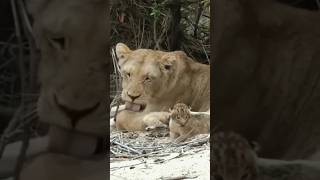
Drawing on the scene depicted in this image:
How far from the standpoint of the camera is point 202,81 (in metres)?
4.36

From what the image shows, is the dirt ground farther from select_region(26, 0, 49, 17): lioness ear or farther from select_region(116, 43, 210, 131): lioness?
select_region(26, 0, 49, 17): lioness ear

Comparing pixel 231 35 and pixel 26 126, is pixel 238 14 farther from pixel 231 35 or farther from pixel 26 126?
pixel 26 126

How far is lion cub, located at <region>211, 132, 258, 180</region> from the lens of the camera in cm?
156

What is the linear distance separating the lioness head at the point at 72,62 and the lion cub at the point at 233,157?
0.27m

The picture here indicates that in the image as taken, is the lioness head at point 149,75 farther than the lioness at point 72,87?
Yes

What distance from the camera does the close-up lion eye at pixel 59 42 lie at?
1.50 metres

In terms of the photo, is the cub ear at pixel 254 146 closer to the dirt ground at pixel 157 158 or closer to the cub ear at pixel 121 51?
the dirt ground at pixel 157 158

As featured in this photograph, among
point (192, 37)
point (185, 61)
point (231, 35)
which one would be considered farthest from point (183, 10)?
point (231, 35)

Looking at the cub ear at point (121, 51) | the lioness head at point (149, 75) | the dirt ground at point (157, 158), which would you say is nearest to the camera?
the dirt ground at point (157, 158)

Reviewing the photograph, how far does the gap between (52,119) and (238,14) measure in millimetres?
473

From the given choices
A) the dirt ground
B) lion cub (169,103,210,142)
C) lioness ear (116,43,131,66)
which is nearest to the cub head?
lion cub (169,103,210,142)

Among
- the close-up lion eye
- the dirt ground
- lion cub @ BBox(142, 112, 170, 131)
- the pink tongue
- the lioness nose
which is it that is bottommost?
the dirt ground

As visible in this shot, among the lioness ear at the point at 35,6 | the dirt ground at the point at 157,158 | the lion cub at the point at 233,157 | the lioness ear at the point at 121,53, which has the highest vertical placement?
the lioness ear at the point at 35,6

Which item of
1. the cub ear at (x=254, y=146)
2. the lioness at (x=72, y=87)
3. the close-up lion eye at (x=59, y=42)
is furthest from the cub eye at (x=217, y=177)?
the close-up lion eye at (x=59, y=42)
